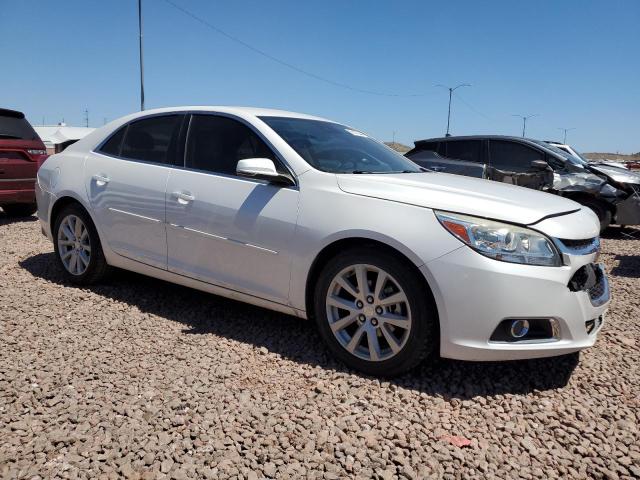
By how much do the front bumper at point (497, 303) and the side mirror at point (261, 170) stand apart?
1.13 meters

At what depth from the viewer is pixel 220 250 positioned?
11.7ft

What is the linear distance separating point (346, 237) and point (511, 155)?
6667 millimetres

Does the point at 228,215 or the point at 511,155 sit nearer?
the point at 228,215

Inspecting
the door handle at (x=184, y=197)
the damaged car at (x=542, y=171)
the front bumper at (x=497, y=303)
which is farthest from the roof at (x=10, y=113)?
the front bumper at (x=497, y=303)

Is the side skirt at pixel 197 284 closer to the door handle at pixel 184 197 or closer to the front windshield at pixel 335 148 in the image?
the door handle at pixel 184 197

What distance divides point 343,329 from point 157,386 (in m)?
1.13

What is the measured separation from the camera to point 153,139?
4246 millimetres

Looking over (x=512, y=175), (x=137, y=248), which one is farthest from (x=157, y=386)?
(x=512, y=175)

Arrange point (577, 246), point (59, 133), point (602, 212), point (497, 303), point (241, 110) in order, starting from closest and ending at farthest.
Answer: point (497, 303), point (577, 246), point (241, 110), point (602, 212), point (59, 133)

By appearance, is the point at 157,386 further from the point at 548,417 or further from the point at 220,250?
the point at 548,417

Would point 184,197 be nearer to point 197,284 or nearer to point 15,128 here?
point 197,284

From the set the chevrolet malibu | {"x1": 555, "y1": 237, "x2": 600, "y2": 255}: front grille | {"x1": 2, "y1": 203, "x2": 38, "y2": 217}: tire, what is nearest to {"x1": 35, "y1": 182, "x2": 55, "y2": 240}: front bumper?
the chevrolet malibu

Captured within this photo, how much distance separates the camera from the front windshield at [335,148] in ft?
11.7

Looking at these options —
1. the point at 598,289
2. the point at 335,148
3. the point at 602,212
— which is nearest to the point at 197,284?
the point at 335,148
